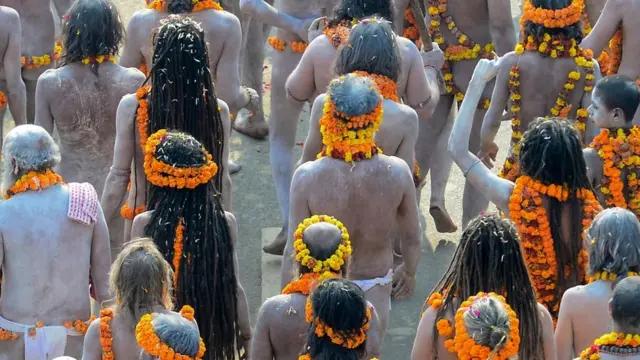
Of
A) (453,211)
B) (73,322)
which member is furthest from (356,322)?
(453,211)

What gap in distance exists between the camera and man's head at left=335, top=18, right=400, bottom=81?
7344mm

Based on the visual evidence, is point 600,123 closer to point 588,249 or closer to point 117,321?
point 588,249

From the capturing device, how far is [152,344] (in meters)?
5.33

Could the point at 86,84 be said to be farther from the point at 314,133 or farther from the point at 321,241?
the point at 321,241

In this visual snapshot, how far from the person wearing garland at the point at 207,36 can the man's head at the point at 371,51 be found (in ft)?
3.91

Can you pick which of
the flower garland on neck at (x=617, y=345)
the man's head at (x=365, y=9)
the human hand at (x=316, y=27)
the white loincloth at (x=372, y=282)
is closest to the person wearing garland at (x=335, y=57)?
the man's head at (x=365, y=9)

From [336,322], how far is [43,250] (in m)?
1.78

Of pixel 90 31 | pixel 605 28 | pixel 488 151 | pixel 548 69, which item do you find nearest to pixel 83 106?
pixel 90 31

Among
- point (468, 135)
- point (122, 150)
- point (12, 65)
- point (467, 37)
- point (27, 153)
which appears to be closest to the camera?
point (27, 153)

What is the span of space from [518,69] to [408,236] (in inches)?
58.7

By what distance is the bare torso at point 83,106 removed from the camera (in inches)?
305

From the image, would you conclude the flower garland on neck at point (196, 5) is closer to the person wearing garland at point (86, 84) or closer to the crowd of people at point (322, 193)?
the crowd of people at point (322, 193)

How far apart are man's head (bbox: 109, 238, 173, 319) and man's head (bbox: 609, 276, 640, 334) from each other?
1884mm

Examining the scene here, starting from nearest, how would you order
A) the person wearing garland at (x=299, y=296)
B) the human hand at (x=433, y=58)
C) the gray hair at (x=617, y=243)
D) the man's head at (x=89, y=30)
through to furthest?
the gray hair at (x=617, y=243)
the person wearing garland at (x=299, y=296)
the man's head at (x=89, y=30)
the human hand at (x=433, y=58)
